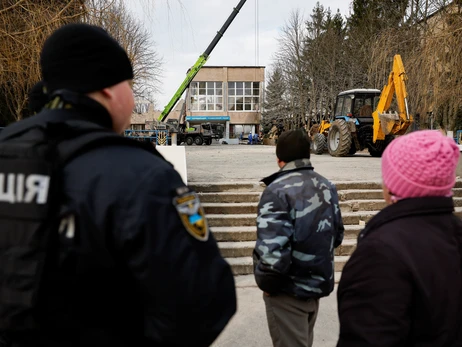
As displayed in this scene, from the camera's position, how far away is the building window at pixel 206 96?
Result: 163 ft

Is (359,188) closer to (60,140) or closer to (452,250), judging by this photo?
(452,250)

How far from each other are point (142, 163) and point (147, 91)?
31.6 m

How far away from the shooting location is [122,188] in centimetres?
92

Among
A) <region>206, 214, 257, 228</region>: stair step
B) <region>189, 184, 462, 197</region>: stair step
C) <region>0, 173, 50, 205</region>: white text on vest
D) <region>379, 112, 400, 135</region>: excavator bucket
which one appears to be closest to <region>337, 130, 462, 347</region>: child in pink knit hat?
<region>0, 173, 50, 205</region>: white text on vest

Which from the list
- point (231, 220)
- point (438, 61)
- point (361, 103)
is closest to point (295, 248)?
point (231, 220)

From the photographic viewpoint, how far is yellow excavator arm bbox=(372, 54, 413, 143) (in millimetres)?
11675

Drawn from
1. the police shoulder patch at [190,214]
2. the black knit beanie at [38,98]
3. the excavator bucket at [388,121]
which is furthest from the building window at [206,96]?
the police shoulder patch at [190,214]

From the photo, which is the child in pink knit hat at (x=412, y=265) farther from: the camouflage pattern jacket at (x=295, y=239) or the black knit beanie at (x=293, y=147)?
the black knit beanie at (x=293, y=147)

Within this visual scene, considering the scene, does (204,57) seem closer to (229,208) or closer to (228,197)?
(228,197)

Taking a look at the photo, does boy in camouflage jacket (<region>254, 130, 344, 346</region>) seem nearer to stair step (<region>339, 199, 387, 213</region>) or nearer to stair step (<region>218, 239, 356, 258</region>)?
stair step (<region>218, 239, 356, 258</region>)

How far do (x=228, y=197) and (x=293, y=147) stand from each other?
3983 mm

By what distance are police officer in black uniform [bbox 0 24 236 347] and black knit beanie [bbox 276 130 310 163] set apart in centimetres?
157

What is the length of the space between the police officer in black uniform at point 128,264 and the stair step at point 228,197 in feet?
17.5

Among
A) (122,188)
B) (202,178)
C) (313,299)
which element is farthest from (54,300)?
(202,178)
